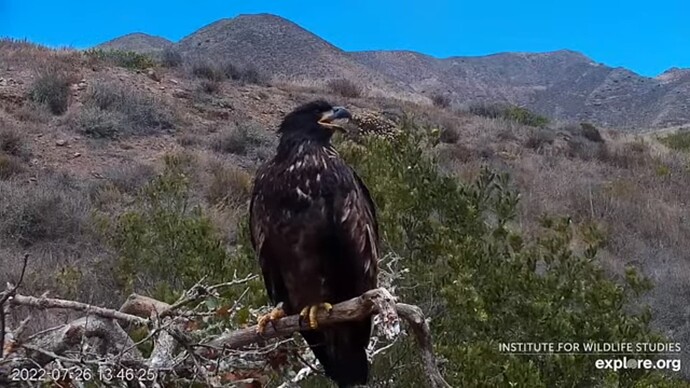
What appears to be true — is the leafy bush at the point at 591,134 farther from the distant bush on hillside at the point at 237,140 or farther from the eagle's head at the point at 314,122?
the eagle's head at the point at 314,122

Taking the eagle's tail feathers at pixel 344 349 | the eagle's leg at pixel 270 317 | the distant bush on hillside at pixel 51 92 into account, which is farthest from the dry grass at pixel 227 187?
the eagle's tail feathers at pixel 344 349

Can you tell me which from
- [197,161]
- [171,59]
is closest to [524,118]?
[171,59]

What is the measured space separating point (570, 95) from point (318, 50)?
1394 centimetres

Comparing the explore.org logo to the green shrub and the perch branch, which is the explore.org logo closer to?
the perch branch

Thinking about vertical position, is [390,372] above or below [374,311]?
below

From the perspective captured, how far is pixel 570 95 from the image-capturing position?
40031 millimetres

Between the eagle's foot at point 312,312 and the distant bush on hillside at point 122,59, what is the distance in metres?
15.4

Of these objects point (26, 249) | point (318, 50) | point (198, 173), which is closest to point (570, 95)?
point (318, 50)

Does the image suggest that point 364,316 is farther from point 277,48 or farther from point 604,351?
point 277,48

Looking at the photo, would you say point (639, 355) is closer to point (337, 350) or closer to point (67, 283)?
point (337, 350)

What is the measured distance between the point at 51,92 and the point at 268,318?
12.4m

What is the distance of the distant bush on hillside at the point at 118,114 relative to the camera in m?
13.4

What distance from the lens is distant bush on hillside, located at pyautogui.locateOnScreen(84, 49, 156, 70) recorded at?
17.7 m

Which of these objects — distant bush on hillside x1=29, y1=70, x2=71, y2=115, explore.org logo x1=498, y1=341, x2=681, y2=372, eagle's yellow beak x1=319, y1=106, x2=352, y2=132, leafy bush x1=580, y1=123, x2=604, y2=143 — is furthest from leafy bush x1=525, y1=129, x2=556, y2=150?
eagle's yellow beak x1=319, y1=106, x2=352, y2=132
